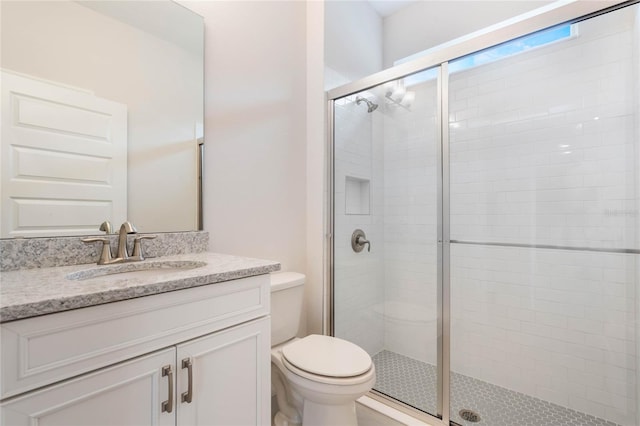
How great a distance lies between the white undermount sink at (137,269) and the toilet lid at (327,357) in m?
0.60

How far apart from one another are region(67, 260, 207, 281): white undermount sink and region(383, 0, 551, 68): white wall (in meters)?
2.27

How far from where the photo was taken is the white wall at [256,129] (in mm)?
1506

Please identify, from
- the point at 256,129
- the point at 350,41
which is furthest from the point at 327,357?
Result: the point at 350,41

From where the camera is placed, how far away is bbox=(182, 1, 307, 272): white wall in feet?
4.94

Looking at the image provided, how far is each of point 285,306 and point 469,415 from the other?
3.67ft

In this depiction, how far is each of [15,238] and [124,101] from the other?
62 centimetres

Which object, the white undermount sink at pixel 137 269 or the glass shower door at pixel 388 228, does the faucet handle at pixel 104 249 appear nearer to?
the white undermount sink at pixel 137 269

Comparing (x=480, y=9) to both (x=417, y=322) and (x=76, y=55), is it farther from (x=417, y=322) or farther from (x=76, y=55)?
(x=76, y=55)

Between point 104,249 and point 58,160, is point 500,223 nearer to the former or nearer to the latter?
point 104,249

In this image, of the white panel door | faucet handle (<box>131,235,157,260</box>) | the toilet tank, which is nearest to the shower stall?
the toilet tank

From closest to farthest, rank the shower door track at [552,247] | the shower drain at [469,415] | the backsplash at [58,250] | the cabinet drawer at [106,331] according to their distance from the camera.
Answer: the cabinet drawer at [106,331] → the backsplash at [58,250] → the shower door track at [552,247] → the shower drain at [469,415]

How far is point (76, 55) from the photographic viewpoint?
1.11 metres

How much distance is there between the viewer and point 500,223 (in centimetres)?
186

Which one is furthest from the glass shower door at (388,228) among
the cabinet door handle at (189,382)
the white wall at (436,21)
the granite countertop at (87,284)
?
the cabinet door handle at (189,382)
